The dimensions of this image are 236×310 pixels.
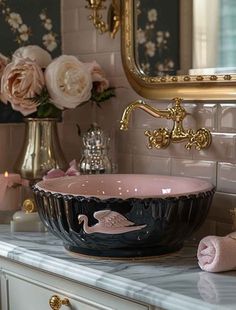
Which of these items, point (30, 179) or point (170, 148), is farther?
point (30, 179)

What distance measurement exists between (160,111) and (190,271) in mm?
430

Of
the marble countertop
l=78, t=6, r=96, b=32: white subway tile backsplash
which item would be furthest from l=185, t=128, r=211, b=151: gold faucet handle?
l=78, t=6, r=96, b=32: white subway tile backsplash

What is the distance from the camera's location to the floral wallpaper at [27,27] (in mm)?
1843

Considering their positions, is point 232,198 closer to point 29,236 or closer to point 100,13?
point 29,236

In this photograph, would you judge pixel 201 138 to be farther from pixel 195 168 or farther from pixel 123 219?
pixel 123 219

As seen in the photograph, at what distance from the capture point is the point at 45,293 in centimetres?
134

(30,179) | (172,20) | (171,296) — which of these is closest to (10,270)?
(30,179)

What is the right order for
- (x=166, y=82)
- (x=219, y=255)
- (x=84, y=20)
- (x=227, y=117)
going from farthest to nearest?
(x=84, y=20) < (x=166, y=82) < (x=227, y=117) < (x=219, y=255)

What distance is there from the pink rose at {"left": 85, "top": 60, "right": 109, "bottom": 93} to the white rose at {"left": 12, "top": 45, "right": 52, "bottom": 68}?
0.36 feet

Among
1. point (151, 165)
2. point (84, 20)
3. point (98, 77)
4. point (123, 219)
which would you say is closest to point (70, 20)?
point (84, 20)

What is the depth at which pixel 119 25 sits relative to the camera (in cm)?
173

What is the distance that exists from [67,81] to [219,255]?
26.0 inches

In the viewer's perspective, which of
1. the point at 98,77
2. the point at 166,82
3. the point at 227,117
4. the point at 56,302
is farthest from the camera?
the point at 98,77

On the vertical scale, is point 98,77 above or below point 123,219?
above
